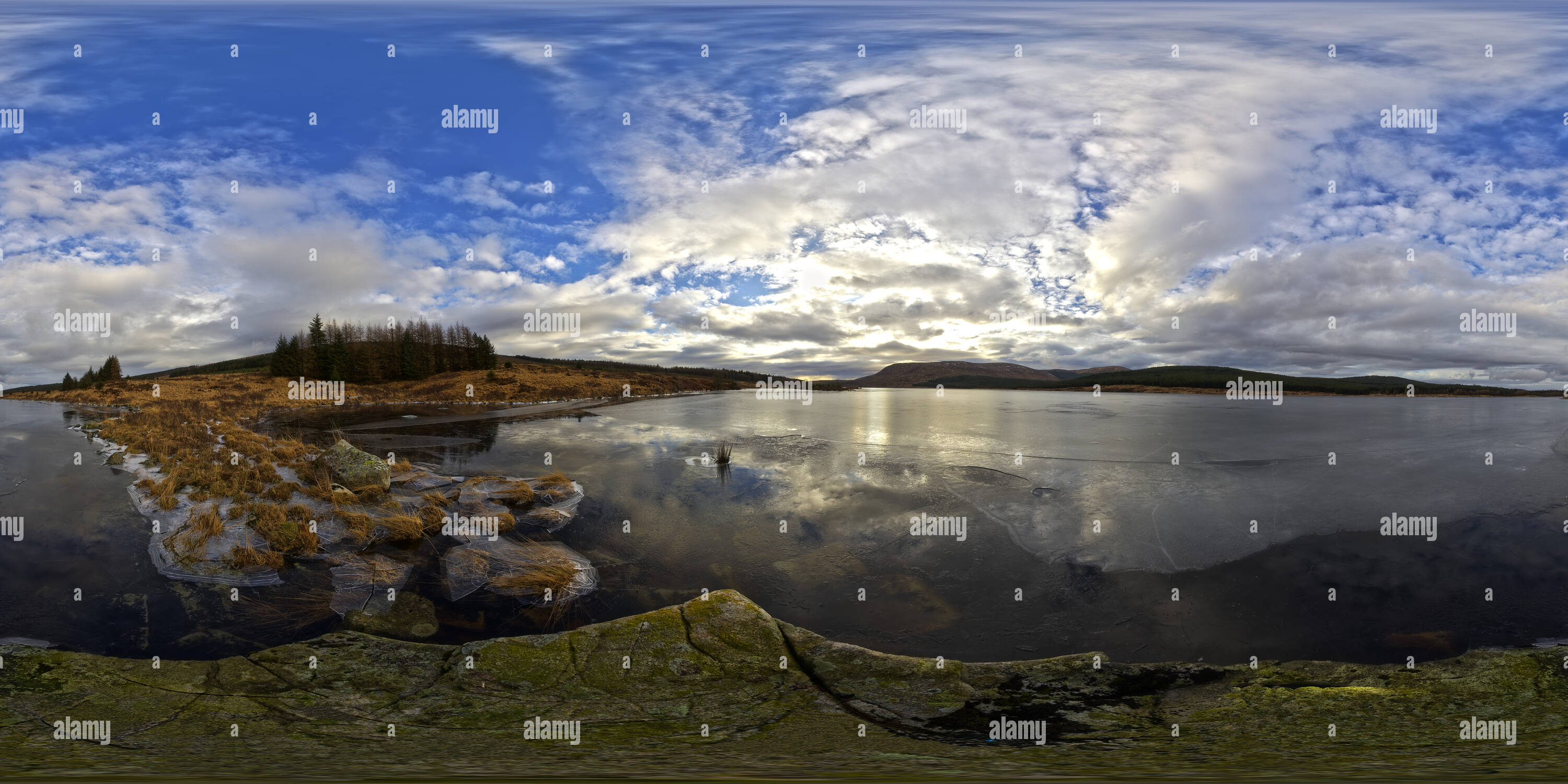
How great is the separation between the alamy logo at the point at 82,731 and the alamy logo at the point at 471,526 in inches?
229

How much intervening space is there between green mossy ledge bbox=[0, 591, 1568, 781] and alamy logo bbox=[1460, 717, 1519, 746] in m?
0.09

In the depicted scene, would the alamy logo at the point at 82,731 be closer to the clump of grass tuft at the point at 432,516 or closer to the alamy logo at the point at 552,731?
the alamy logo at the point at 552,731

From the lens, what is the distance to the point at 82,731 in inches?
161

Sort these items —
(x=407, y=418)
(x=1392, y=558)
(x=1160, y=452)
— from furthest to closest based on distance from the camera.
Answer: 1. (x=407, y=418)
2. (x=1160, y=452)
3. (x=1392, y=558)

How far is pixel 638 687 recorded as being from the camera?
16.4 feet

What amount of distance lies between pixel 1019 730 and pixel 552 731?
380 centimetres

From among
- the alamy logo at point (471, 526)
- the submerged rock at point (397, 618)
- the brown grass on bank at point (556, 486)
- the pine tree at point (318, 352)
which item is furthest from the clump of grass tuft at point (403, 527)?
the pine tree at point (318, 352)

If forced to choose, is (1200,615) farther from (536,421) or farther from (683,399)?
(683,399)

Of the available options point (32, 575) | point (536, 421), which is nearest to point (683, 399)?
point (536, 421)

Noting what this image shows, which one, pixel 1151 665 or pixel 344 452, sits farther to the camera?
pixel 344 452

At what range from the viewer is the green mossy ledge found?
342 centimetres

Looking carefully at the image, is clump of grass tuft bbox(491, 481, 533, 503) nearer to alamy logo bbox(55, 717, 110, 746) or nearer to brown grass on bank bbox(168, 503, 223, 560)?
brown grass on bank bbox(168, 503, 223, 560)

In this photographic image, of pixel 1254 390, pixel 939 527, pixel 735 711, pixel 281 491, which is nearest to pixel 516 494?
pixel 281 491

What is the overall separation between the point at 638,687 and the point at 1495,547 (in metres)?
16.0
